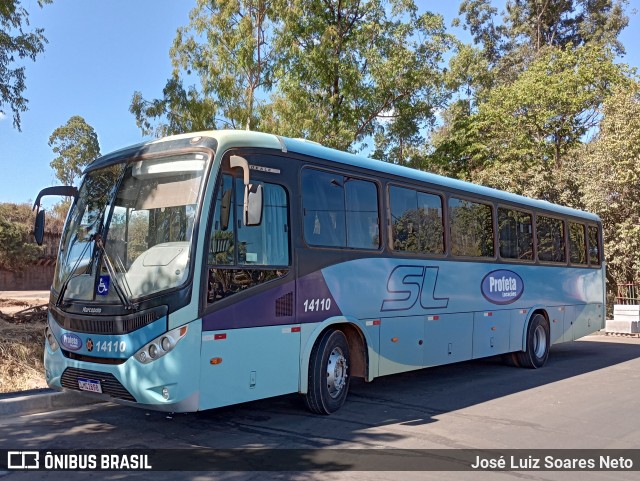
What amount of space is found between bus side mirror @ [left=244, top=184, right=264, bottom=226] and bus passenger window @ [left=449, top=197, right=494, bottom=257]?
5.08 m

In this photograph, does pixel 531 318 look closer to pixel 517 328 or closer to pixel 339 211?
pixel 517 328

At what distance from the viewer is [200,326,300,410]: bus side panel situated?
6.39 meters

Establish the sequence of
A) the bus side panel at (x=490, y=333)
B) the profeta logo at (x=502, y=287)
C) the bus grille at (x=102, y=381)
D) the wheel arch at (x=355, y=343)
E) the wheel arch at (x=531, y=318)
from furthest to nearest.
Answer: the wheel arch at (x=531, y=318), the profeta logo at (x=502, y=287), the bus side panel at (x=490, y=333), the wheel arch at (x=355, y=343), the bus grille at (x=102, y=381)

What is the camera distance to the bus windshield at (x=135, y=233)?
6422 millimetres

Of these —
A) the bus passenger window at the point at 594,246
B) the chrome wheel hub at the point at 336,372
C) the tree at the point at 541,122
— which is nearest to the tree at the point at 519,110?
the tree at the point at 541,122

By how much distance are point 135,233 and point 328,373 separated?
3.13 m

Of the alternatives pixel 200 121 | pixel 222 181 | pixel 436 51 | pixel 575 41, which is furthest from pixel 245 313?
pixel 575 41

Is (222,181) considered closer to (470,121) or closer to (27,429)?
(27,429)

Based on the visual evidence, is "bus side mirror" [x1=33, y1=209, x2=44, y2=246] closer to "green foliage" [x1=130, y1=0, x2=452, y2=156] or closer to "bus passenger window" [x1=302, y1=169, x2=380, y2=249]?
"bus passenger window" [x1=302, y1=169, x2=380, y2=249]

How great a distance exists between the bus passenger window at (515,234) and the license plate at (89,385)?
8.29m

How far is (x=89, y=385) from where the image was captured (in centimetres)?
653

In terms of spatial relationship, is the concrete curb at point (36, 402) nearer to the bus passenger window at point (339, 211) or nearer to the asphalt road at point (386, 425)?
the asphalt road at point (386, 425)

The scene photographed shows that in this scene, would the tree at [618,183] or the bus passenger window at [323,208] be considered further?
the tree at [618,183]

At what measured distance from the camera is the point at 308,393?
25.8ft
